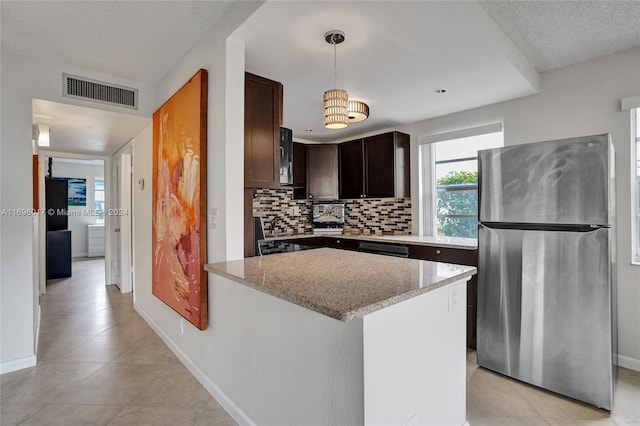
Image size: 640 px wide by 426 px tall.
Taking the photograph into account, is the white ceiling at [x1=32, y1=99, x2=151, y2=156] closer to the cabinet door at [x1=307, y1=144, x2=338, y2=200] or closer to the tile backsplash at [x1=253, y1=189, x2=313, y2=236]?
the tile backsplash at [x1=253, y1=189, x2=313, y2=236]

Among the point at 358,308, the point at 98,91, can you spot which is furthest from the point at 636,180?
the point at 98,91

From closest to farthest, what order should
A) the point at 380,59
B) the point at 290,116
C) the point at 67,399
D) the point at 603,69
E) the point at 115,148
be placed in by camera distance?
the point at 67,399, the point at 380,59, the point at 603,69, the point at 290,116, the point at 115,148

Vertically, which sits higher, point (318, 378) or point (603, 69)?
point (603, 69)

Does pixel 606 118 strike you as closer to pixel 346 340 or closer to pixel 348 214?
pixel 346 340

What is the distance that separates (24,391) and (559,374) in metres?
3.54

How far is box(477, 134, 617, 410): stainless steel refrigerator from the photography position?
1947 mm

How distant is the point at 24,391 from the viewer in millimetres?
2168

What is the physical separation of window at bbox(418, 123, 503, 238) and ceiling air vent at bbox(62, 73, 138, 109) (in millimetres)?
3096

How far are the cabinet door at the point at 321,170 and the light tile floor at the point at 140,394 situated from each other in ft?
8.48

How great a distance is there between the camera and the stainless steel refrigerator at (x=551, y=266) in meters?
1.95

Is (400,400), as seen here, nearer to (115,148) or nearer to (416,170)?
(416,170)

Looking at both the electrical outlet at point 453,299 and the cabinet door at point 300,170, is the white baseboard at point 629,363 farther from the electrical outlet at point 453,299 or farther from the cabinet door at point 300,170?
the cabinet door at point 300,170

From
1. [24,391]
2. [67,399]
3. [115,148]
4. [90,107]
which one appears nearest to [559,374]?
[67,399]

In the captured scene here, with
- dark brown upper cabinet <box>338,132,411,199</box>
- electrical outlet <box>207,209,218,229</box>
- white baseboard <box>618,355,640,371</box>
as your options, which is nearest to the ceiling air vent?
electrical outlet <box>207,209,218,229</box>
